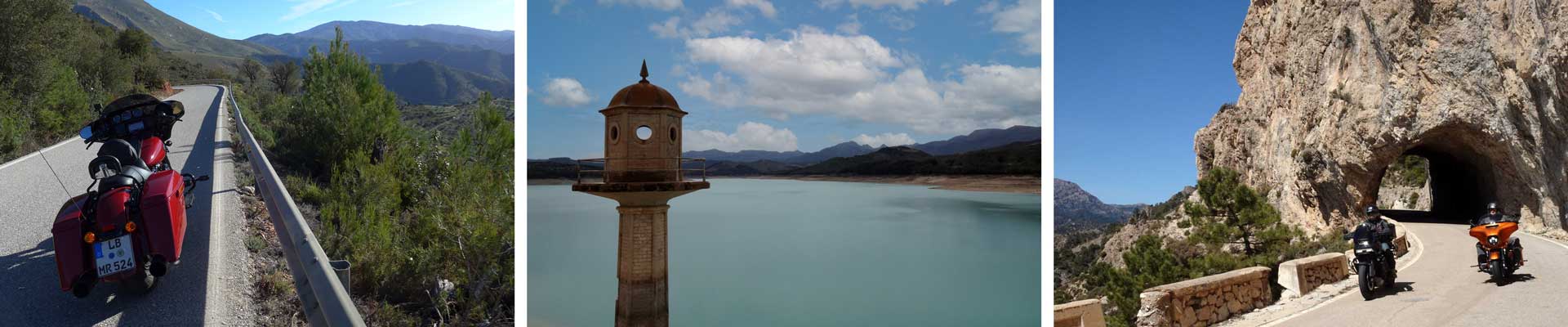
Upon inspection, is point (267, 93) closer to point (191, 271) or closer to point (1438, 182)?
point (191, 271)

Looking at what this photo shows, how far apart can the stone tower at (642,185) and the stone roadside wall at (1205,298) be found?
9.55 feet

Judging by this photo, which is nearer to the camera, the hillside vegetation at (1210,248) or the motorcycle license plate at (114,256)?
the motorcycle license plate at (114,256)

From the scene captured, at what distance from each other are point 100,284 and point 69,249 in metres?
0.09

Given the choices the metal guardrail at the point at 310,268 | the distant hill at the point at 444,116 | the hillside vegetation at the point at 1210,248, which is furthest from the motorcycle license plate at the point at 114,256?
the hillside vegetation at the point at 1210,248

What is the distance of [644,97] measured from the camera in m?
4.45

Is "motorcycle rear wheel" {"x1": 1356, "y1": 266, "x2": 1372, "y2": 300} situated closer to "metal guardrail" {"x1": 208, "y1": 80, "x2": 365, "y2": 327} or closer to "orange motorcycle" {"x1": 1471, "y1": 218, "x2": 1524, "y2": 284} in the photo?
"orange motorcycle" {"x1": 1471, "y1": 218, "x2": 1524, "y2": 284}

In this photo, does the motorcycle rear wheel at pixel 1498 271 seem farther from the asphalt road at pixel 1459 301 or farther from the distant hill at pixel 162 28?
the distant hill at pixel 162 28

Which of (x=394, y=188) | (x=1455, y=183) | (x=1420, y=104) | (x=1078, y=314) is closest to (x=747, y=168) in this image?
(x=394, y=188)

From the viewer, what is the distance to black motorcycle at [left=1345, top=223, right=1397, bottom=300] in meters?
3.69

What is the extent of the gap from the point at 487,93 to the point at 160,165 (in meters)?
2.56

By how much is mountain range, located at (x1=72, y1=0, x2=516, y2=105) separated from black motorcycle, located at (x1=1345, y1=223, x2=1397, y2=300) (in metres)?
4.83

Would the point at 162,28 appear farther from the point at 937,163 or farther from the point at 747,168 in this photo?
the point at 937,163

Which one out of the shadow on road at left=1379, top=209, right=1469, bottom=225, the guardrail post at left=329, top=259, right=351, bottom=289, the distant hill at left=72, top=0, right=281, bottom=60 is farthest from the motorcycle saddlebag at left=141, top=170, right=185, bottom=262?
the shadow on road at left=1379, top=209, right=1469, bottom=225

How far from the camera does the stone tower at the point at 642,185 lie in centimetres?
445
